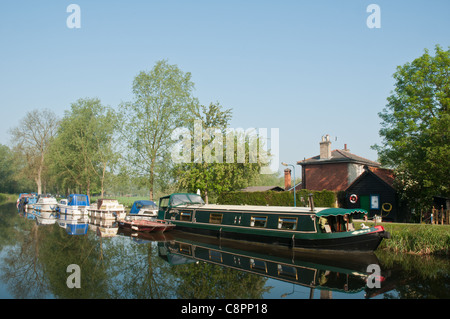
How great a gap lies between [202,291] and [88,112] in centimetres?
5114

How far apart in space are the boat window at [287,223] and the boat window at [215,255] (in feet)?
12.8

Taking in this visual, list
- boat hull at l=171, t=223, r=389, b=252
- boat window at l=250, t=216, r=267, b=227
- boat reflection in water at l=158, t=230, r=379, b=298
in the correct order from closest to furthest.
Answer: boat reflection in water at l=158, t=230, r=379, b=298 → boat hull at l=171, t=223, r=389, b=252 → boat window at l=250, t=216, r=267, b=227

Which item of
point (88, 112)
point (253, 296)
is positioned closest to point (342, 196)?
point (253, 296)

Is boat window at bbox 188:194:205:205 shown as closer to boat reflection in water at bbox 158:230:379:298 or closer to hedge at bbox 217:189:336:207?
boat reflection in water at bbox 158:230:379:298

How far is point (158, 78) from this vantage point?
42188mm

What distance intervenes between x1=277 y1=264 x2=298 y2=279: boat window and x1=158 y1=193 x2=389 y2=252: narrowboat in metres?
3.46

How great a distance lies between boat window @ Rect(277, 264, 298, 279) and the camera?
540 inches

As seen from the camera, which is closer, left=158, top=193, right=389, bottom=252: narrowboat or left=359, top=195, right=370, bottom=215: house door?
left=158, top=193, right=389, bottom=252: narrowboat

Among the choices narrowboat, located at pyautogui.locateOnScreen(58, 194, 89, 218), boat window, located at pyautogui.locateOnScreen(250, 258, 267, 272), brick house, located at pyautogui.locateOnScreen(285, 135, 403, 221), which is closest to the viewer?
boat window, located at pyautogui.locateOnScreen(250, 258, 267, 272)

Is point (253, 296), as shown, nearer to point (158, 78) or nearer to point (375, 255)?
point (375, 255)

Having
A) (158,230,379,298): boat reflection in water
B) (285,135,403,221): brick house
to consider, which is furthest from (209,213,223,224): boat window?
(285,135,403,221): brick house

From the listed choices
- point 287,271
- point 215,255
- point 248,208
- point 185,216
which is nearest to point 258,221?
point 248,208

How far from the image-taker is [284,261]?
53.5ft

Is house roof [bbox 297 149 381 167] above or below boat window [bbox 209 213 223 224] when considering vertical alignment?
above
